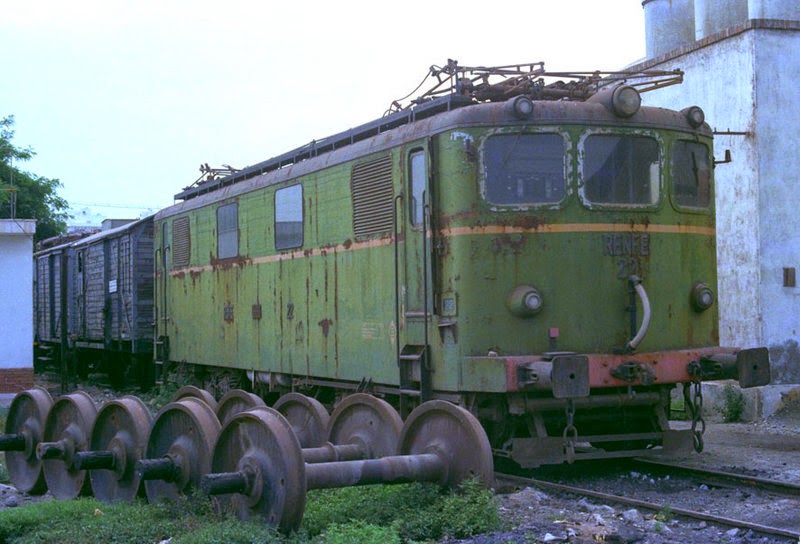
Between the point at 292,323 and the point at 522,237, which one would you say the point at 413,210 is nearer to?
the point at 522,237

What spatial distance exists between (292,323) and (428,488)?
17.9 ft

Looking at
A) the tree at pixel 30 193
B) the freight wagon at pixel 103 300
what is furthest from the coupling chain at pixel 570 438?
the tree at pixel 30 193

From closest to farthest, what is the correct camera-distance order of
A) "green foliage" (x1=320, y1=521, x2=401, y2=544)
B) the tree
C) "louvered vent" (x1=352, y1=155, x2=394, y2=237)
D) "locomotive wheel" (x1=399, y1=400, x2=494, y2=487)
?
"green foliage" (x1=320, y1=521, x2=401, y2=544), "locomotive wheel" (x1=399, y1=400, x2=494, y2=487), "louvered vent" (x1=352, y1=155, x2=394, y2=237), the tree

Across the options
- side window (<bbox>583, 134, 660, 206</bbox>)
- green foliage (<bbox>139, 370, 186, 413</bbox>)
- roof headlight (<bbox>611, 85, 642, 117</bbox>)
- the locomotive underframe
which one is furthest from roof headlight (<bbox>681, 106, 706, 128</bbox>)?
green foliage (<bbox>139, 370, 186, 413</bbox>)

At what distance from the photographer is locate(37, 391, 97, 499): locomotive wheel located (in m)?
9.21

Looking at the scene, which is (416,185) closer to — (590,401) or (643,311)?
(643,311)

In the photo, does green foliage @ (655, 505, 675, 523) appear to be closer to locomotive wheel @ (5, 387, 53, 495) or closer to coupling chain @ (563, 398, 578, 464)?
coupling chain @ (563, 398, 578, 464)

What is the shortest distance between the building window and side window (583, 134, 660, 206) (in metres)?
0.29

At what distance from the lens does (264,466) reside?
262 inches

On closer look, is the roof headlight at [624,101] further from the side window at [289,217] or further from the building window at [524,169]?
the side window at [289,217]

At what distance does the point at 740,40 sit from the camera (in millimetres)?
13727

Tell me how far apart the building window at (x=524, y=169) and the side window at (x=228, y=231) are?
5740 millimetres

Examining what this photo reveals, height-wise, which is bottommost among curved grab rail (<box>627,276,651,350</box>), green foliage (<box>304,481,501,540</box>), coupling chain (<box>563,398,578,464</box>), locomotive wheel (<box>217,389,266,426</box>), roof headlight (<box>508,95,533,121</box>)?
green foliage (<box>304,481,501,540</box>)

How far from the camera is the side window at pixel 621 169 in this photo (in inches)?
364
